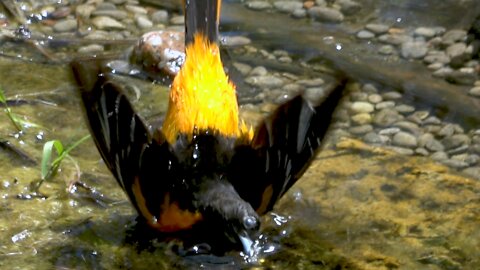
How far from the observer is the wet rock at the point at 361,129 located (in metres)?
4.50

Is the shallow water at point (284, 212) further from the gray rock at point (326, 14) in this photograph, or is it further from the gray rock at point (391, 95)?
the gray rock at point (326, 14)

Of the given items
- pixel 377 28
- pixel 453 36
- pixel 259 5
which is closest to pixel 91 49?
pixel 259 5

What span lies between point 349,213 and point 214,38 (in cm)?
87

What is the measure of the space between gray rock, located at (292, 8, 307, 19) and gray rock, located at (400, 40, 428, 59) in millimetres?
630

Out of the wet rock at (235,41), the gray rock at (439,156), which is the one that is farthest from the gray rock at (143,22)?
the gray rock at (439,156)

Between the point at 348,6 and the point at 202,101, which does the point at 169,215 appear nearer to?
the point at 202,101

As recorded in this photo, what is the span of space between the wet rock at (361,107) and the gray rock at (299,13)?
1028mm

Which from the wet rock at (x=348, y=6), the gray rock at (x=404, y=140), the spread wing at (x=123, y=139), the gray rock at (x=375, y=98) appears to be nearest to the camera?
the spread wing at (x=123, y=139)

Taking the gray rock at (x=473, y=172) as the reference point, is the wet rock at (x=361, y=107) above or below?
→ above

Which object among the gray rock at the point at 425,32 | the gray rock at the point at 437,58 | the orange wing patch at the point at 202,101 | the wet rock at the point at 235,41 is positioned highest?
the orange wing patch at the point at 202,101

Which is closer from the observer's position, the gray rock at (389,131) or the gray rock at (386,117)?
the gray rock at (389,131)

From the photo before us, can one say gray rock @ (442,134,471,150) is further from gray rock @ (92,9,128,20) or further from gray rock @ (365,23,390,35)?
gray rock @ (92,9,128,20)

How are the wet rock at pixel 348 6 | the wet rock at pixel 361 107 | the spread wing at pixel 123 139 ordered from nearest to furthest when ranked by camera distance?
the spread wing at pixel 123 139 → the wet rock at pixel 361 107 → the wet rock at pixel 348 6

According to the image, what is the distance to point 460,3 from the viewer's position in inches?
227
